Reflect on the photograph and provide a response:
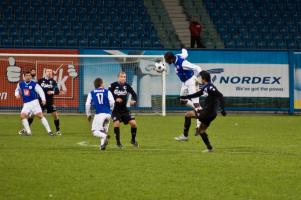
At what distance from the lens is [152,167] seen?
44.0ft

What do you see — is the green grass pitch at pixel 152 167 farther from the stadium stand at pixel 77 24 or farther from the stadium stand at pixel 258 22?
the stadium stand at pixel 258 22

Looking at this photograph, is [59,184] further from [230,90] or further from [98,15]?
[98,15]

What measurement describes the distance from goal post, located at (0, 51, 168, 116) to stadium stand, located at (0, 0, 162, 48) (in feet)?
8.59

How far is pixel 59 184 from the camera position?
36.8 ft

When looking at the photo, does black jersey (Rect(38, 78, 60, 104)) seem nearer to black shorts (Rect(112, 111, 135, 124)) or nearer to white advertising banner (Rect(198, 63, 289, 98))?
black shorts (Rect(112, 111, 135, 124))

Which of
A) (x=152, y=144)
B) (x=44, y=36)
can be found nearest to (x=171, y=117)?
(x=44, y=36)

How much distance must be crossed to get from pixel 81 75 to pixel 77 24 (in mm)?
5906

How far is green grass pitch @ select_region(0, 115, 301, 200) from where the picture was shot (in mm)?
10602

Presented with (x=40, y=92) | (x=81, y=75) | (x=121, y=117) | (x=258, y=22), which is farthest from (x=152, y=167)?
(x=258, y=22)

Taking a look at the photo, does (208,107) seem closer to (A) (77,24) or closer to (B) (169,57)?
(B) (169,57)

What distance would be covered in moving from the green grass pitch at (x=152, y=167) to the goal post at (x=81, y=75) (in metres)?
8.42

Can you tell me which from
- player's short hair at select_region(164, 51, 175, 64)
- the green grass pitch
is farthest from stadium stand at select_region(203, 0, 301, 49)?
player's short hair at select_region(164, 51, 175, 64)

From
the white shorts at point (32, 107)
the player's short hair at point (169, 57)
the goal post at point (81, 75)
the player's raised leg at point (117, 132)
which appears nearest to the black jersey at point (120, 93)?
the player's raised leg at point (117, 132)

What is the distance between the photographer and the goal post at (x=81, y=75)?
30.6m
